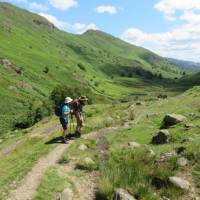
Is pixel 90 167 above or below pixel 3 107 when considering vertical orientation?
above

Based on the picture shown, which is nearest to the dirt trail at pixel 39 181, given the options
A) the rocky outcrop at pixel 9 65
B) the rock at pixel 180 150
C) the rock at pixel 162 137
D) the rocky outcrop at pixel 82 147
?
the rocky outcrop at pixel 82 147

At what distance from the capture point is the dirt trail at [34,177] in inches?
677

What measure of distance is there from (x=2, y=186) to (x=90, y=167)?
4.92 meters

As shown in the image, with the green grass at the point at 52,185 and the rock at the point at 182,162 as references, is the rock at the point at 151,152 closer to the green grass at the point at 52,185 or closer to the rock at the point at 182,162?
the rock at the point at 182,162

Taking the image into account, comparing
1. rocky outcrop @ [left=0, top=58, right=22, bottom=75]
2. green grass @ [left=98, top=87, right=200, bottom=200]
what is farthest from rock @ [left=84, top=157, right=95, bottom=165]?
rocky outcrop @ [left=0, top=58, right=22, bottom=75]

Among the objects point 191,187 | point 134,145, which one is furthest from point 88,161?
point 191,187

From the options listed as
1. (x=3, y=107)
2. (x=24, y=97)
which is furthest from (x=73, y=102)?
(x=24, y=97)

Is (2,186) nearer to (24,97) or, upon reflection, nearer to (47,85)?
(24,97)

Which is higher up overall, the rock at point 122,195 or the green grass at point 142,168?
the green grass at point 142,168

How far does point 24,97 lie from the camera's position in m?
154

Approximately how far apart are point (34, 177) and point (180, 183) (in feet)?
24.4

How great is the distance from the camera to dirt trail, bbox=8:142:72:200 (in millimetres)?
17203

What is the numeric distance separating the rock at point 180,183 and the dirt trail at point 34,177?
6.42 m

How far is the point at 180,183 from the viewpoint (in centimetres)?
1711
